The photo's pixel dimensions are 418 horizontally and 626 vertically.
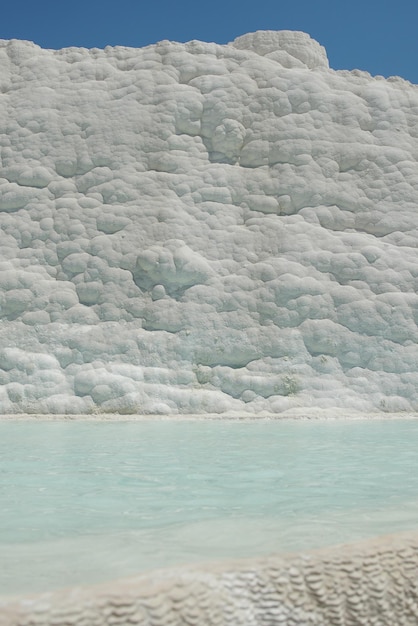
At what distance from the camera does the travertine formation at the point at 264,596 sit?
1451mm

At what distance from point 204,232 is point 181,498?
6136 millimetres

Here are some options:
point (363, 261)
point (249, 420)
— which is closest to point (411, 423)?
point (249, 420)

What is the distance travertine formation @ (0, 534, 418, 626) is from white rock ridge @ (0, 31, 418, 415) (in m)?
6.10

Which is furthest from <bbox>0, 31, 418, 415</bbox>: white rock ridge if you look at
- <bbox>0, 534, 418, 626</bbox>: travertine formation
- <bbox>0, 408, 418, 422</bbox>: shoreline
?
<bbox>0, 534, 418, 626</bbox>: travertine formation

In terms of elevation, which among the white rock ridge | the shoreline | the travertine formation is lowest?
the travertine formation

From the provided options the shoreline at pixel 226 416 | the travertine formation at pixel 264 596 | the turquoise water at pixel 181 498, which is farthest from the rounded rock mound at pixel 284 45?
the travertine formation at pixel 264 596

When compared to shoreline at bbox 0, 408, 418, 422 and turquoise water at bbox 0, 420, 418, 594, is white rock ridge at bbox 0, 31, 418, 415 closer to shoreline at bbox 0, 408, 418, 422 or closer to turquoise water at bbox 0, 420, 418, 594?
shoreline at bbox 0, 408, 418, 422

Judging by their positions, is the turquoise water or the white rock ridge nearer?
the turquoise water

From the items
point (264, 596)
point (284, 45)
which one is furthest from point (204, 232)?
point (264, 596)

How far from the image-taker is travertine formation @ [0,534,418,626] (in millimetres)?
1451

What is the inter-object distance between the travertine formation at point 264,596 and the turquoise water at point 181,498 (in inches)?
10.8

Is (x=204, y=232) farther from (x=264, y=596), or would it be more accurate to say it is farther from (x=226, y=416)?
(x=264, y=596)

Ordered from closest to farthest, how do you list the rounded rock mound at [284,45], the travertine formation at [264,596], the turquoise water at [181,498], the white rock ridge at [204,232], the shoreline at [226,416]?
the travertine formation at [264,596]
the turquoise water at [181,498]
the shoreline at [226,416]
the white rock ridge at [204,232]
the rounded rock mound at [284,45]

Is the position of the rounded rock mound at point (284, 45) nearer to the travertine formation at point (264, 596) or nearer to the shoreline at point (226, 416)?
the shoreline at point (226, 416)
